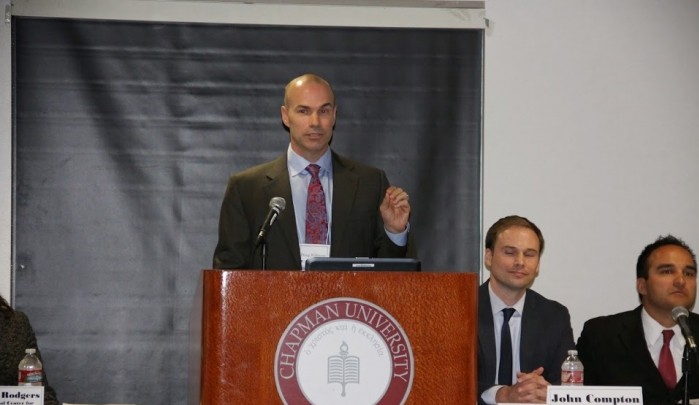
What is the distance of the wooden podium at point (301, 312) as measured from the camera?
7.58 ft

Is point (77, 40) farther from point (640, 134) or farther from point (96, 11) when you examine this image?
point (640, 134)

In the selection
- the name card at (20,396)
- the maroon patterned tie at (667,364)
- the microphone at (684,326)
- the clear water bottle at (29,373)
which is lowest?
the maroon patterned tie at (667,364)

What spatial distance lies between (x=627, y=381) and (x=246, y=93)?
2098mm

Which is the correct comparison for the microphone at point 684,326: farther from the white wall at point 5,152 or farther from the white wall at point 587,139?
the white wall at point 5,152

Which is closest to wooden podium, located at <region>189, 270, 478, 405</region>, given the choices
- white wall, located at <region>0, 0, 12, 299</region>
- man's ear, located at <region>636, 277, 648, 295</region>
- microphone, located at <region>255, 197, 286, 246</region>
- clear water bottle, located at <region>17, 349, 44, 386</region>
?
microphone, located at <region>255, 197, 286, 246</region>

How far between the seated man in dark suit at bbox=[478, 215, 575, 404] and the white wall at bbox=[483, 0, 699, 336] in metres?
0.71

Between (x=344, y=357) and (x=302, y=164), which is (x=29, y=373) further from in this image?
(x=302, y=164)

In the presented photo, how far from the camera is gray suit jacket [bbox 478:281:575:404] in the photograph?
152 inches

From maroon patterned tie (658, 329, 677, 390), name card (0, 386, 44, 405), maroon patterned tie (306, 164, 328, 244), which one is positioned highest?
maroon patterned tie (306, 164, 328, 244)

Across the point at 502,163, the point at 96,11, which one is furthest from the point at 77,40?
the point at 502,163

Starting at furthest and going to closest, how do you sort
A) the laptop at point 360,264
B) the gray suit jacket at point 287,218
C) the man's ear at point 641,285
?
the man's ear at point 641,285 → the gray suit jacket at point 287,218 → the laptop at point 360,264

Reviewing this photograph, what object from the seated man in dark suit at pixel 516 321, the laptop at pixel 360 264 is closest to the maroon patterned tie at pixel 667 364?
the seated man in dark suit at pixel 516 321

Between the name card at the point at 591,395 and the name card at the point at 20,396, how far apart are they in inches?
55.6

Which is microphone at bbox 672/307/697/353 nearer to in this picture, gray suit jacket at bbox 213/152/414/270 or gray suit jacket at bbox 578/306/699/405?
gray suit jacket at bbox 578/306/699/405
